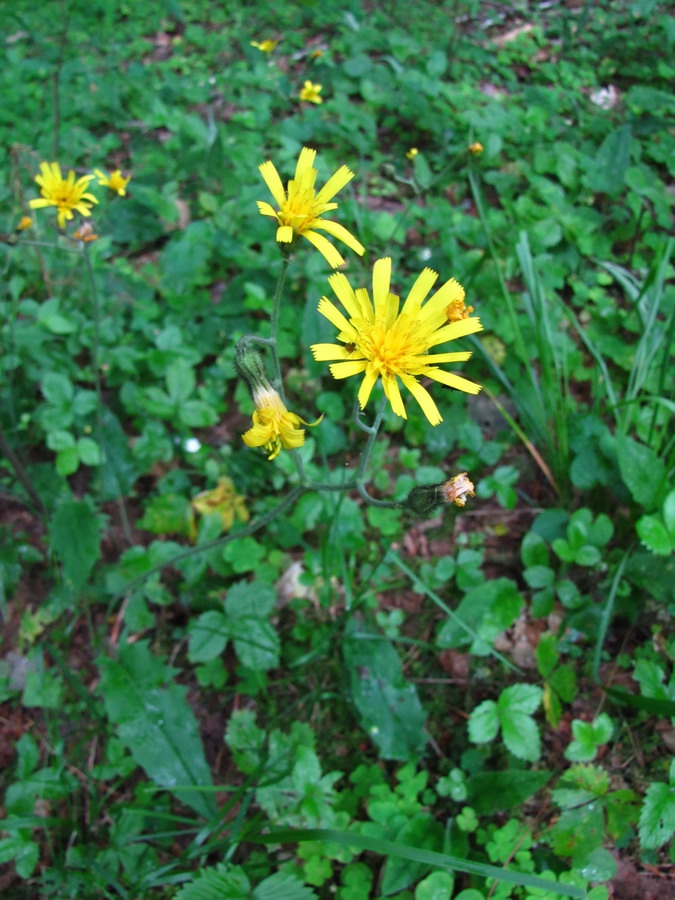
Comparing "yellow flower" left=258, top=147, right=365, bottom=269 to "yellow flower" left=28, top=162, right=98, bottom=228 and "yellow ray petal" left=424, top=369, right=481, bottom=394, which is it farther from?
"yellow flower" left=28, top=162, right=98, bottom=228

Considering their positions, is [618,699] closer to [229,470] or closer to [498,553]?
[498,553]

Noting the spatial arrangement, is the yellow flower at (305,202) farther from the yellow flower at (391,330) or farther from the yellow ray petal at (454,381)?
the yellow ray petal at (454,381)

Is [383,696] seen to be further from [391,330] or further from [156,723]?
[391,330]

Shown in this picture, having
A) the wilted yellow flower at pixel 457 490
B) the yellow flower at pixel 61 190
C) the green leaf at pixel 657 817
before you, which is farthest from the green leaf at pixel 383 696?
the yellow flower at pixel 61 190

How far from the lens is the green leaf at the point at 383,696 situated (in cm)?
208

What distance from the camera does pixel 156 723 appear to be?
214cm

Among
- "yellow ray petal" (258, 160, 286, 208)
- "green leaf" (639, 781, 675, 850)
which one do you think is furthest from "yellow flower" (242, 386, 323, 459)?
"green leaf" (639, 781, 675, 850)

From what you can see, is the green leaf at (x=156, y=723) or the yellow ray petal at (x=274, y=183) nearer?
the yellow ray petal at (x=274, y=183)

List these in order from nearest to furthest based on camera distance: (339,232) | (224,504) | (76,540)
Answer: (339,232), (76,540), (224,504)

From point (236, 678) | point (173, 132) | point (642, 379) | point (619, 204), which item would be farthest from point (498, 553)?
point (173, 132)

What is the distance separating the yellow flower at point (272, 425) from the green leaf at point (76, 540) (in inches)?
55.7

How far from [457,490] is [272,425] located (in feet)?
1.50

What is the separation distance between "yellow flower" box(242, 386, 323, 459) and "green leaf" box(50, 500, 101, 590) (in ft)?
4.65

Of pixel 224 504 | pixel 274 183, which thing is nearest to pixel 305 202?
pixel 274 183
